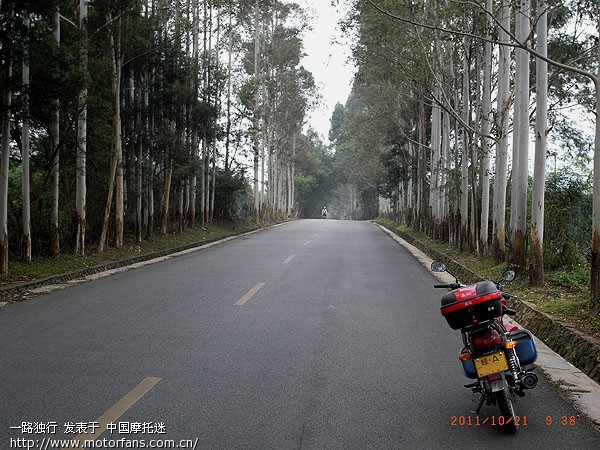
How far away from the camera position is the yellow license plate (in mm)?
4684

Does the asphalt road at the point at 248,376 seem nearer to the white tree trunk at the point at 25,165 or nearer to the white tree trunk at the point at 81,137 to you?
the white tree trunk at the point at 25,165

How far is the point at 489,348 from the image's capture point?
4.77 m

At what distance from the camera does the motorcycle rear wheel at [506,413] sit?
180 inches

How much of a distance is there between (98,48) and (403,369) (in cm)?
1412

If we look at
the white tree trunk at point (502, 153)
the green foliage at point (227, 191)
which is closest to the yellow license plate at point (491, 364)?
the white tree trunk at point (502, 153)

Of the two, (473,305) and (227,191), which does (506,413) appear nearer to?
(473,305)

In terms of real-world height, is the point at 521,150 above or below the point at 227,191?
above

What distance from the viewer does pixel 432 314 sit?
30.8 ft

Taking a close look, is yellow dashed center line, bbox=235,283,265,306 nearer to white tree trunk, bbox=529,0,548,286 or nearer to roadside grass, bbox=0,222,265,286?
roadside grass, bbox=0,222,265,286

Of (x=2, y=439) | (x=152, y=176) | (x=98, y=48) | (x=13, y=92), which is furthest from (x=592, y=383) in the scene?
(x=152, y=176)

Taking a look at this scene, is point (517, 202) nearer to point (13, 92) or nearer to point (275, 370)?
point (275, 370)

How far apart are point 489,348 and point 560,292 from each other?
22.3 ft

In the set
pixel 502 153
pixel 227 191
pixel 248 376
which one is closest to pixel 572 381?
pixel 248 376

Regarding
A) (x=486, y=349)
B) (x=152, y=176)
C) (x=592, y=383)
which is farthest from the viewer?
(x=152, y=176)
